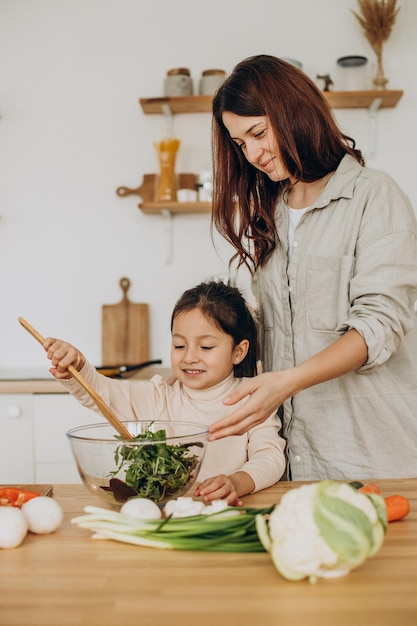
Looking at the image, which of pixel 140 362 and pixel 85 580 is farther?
pixel 140 362

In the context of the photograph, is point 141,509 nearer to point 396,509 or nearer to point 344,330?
point 396,509

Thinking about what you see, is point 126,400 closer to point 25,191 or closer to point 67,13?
point 25,191

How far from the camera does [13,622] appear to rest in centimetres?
77

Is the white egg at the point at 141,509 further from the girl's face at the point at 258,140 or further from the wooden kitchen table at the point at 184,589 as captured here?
the girl's face at the point at 258,140

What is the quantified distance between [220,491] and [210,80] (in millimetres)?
2373

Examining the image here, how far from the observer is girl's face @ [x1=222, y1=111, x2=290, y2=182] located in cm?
164

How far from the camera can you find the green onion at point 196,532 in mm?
957

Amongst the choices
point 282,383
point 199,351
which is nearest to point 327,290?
point 199,351

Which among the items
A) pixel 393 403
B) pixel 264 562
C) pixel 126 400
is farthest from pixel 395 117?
pixel 264 562

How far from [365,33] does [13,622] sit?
2.99 metres

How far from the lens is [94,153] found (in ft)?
11.1

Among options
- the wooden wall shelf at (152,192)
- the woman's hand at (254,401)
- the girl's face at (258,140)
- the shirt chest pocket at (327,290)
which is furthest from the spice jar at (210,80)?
the woman's hand at (254,401)

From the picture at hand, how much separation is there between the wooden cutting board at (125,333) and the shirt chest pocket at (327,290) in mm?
1716

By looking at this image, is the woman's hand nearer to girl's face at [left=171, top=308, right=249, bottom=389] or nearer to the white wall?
girl's face at [left=171, top=308, right=249, bottom=389]
